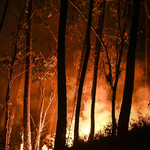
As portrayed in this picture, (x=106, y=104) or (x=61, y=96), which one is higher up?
(x=106, y=104)

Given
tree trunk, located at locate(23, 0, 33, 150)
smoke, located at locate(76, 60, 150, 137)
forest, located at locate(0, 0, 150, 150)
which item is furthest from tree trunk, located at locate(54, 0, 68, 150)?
smoke, located at locate(76, 60, 150, 137)

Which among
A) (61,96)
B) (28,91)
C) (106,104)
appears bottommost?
(61,96)

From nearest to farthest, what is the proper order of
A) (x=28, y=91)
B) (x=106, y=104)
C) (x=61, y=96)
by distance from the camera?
(x=61, y=96) → (x=28, y=91) → (x=106, y=104)

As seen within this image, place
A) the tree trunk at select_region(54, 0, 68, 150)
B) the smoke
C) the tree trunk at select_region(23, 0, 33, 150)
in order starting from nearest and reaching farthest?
the tree trunk at select_region(54, 0, 68, 150) < the tree trunk at select_region(23, 0, 33, 150) < the smoke

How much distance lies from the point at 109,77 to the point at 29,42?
5526 mm

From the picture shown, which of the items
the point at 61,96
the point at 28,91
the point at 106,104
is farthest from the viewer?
the point at 106,104

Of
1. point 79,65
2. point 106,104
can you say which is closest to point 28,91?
point 79,65

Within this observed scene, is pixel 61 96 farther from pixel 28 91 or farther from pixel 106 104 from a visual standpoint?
pixel 106 104

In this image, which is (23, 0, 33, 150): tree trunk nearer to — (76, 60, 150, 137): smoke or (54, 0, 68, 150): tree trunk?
(54, 0, 68, 150): tree trunk

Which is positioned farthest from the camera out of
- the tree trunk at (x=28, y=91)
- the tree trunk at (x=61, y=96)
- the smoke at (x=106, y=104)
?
the smoke at (x=106, y=104)

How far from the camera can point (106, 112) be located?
17266 millimetres

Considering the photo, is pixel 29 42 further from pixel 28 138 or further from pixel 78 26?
pixel 28 138

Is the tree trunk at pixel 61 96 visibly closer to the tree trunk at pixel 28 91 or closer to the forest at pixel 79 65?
the forest at pixel 79 65

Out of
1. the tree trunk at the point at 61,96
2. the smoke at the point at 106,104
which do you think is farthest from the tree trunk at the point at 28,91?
the smoke at the point at 106,104
